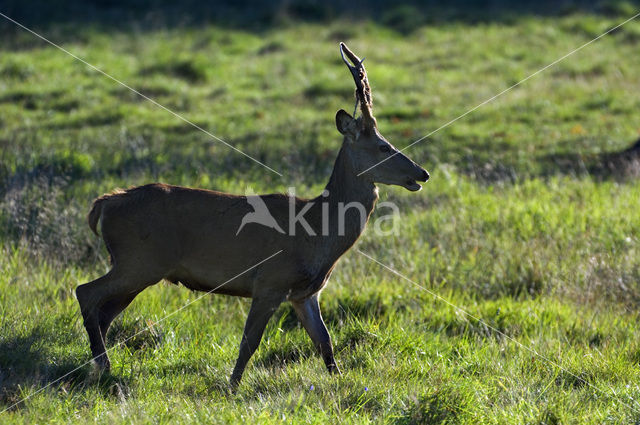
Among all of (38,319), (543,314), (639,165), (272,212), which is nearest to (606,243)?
(543,314)

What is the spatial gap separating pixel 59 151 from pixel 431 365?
20.2ft

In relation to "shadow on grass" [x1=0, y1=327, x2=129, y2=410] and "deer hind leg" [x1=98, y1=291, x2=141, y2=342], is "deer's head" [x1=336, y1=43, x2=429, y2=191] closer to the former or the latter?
"deer hind leg" [x1=98, y1=291, x2=141, y2=342]

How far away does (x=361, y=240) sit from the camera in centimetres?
795

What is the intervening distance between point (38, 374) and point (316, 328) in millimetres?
1771

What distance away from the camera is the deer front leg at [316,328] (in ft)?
18.4

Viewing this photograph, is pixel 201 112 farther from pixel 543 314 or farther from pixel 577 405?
pixel 577 405

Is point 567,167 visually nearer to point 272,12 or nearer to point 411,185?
point 411,185

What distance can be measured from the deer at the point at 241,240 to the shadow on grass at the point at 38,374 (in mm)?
153

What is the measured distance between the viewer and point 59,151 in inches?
393

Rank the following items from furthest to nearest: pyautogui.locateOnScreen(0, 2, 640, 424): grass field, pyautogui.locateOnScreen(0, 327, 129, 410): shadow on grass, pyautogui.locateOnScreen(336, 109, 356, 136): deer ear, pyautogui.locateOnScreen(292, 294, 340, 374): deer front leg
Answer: pyautogui.locateOnScreen(292, 294, 340, 374): deer front leg, pyautogui.locateOnScreen(336, 109, 356, 136): deer ear, pyautogui.locateOnScreen(0, 2, 640, 424): grass field, pyautogui.locateOnScreen(0, 327, 129, 410): shadow on grass

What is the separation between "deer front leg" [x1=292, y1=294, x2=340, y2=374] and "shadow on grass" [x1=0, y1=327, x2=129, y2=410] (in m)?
1.24

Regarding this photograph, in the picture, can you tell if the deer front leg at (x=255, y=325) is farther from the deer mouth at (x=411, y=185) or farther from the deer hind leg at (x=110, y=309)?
the deer mouth at (x=411, y=185)

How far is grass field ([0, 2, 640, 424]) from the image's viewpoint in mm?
5016

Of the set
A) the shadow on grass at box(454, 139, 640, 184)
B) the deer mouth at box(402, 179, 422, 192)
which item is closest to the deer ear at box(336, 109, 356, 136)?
the deer mouth at box(402, 179, 422, 192)
